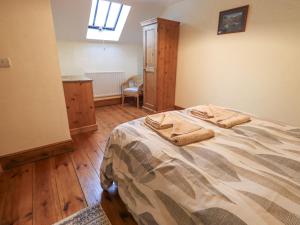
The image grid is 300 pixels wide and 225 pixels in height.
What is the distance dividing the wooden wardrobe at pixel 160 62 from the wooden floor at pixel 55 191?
1.88 metres

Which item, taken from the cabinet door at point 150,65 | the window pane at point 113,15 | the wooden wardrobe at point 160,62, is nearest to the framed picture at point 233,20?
the wooden wardrobe at point 160,62

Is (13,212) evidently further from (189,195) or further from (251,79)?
(251,79)

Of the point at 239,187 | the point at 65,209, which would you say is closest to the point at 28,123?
the point at 65,209

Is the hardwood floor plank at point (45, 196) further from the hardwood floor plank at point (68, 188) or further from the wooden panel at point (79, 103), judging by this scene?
the wooden panel at point (79, 103)

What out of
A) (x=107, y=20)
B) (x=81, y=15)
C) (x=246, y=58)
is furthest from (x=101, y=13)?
(x=246, y=58)

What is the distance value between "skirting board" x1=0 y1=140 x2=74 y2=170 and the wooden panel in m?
0.57

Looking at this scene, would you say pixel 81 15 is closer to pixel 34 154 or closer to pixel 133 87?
pixel 133 87

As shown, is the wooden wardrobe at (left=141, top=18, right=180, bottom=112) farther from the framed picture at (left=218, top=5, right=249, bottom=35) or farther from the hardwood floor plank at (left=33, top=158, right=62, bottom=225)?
the hardwood floor plank at (left=33, top=158, right=62, bottom=225)

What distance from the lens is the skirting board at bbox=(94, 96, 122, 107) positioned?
421cm

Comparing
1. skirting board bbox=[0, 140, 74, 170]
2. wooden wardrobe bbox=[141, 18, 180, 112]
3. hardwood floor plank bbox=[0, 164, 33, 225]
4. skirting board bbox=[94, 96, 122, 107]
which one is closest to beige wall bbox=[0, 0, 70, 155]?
skirting board bbox=[0, 140, 74, 170]

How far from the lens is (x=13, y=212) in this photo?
1.37 meters

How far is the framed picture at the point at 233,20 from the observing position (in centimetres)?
249

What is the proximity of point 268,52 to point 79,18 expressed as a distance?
3.40 meters

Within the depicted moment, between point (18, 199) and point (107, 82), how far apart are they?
10.4ft
